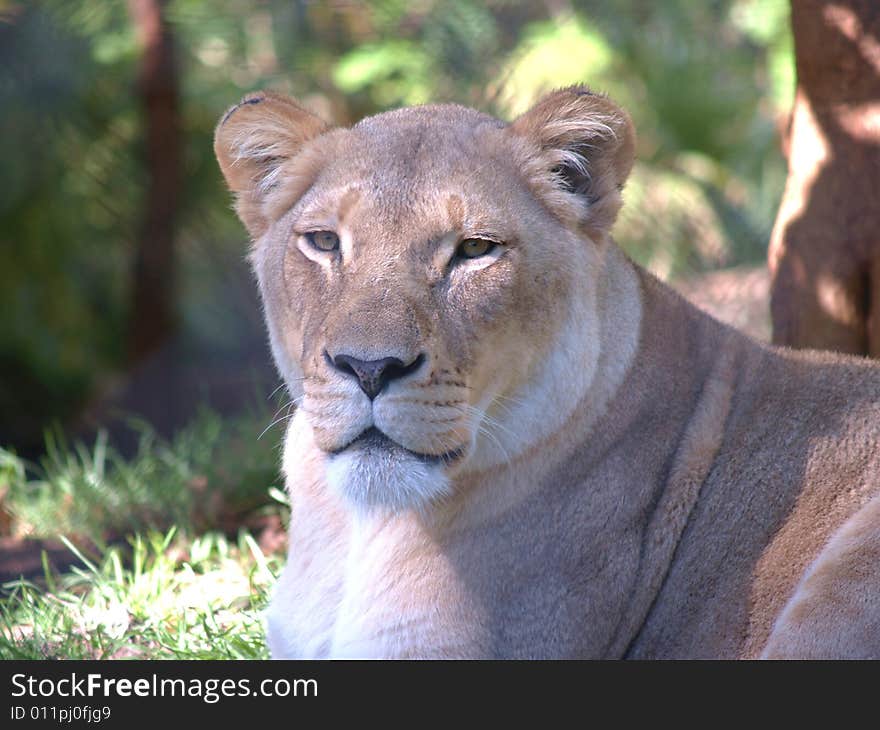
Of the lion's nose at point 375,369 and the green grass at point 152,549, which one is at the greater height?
the lion's nose at point 375,369

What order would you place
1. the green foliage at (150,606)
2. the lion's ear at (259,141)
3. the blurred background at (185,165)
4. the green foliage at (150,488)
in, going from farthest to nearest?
the blurred background at (185,165) < the green foliage at (150,488) < the green foliage at (150,606) < the lion's ear at (259,141)

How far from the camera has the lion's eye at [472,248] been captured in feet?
11.5

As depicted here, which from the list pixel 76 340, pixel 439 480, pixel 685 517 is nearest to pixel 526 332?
pixel 439 480

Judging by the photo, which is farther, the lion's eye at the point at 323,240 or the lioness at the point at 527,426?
the lion's eye at the point at 323,240

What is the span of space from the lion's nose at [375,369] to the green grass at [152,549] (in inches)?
60.7

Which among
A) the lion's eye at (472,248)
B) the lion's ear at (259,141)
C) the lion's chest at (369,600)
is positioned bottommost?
the lion's chest at (369,600)

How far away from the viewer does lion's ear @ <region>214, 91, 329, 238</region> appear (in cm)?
393

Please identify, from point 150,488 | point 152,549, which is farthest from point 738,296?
point 152,549

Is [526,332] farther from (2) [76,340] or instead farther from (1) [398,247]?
(2) [76,340]

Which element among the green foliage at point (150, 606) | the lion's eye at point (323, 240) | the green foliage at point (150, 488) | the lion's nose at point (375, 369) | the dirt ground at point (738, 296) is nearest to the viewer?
the lion's nose at point (375, 369)

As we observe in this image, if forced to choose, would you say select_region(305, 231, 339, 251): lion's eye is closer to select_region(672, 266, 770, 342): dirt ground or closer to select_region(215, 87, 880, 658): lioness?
select_region(215, 87, 880, 658): lioness

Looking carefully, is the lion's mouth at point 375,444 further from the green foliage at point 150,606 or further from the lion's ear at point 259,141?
the green foliage at point 150,606

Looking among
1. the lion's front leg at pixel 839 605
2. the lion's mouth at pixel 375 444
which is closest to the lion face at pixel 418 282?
the lion's mouth at pixel 375 444
